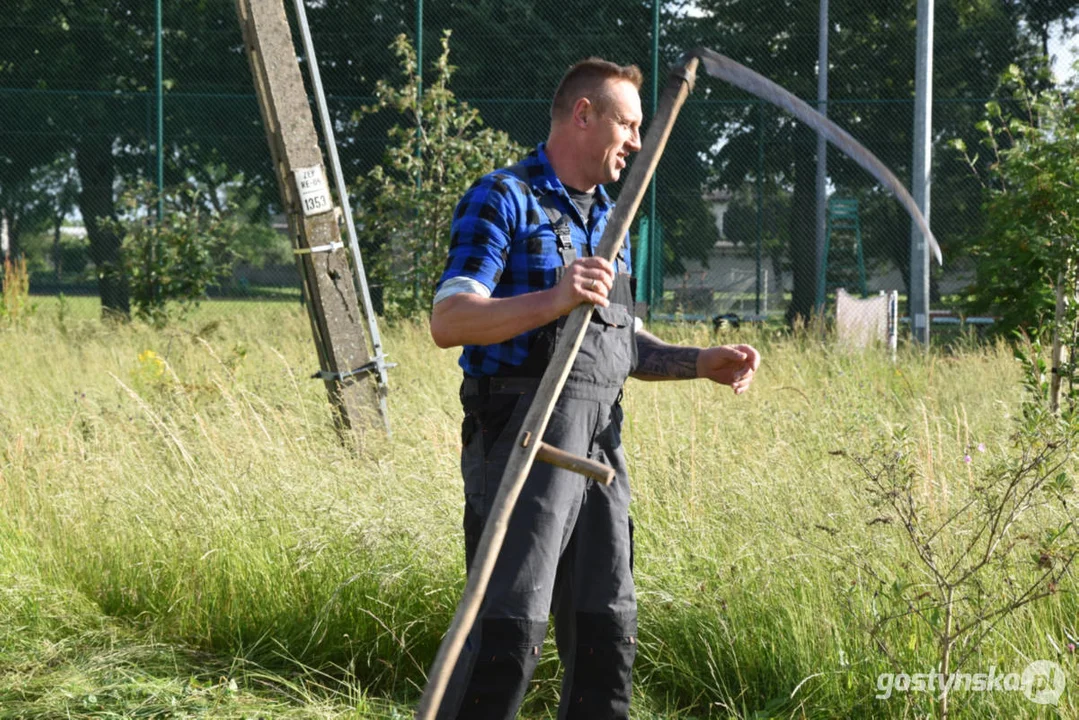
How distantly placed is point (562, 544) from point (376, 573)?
1260 millimetres

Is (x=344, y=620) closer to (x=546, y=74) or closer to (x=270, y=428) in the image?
(x=270, y=428)

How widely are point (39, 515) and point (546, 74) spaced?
12982mm

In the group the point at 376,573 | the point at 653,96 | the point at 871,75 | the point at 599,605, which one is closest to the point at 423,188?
the point at 653,96

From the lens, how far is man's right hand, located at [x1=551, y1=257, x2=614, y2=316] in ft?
6.93

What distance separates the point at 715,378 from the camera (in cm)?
296

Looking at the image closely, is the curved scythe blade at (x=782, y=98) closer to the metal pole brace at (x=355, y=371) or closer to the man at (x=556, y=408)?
the man at (x=556, y=408)

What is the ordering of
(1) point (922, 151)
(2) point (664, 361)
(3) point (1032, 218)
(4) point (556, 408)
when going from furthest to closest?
1. (1) point (922, 151)
2. (3) point (1032, 218)
3. (2) point (664, 361)
4. (4) point (556, 408)

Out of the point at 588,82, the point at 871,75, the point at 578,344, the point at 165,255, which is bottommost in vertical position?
the point at 578,344

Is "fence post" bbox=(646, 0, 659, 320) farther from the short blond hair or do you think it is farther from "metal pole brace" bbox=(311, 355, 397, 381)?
the short blond hair

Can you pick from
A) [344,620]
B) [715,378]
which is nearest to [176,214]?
[344,620]

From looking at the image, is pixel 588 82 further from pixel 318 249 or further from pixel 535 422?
pixel 318 249

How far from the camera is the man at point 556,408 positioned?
8.33ft

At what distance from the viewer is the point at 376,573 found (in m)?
3.76

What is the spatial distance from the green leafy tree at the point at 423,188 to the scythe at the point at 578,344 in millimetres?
8636
